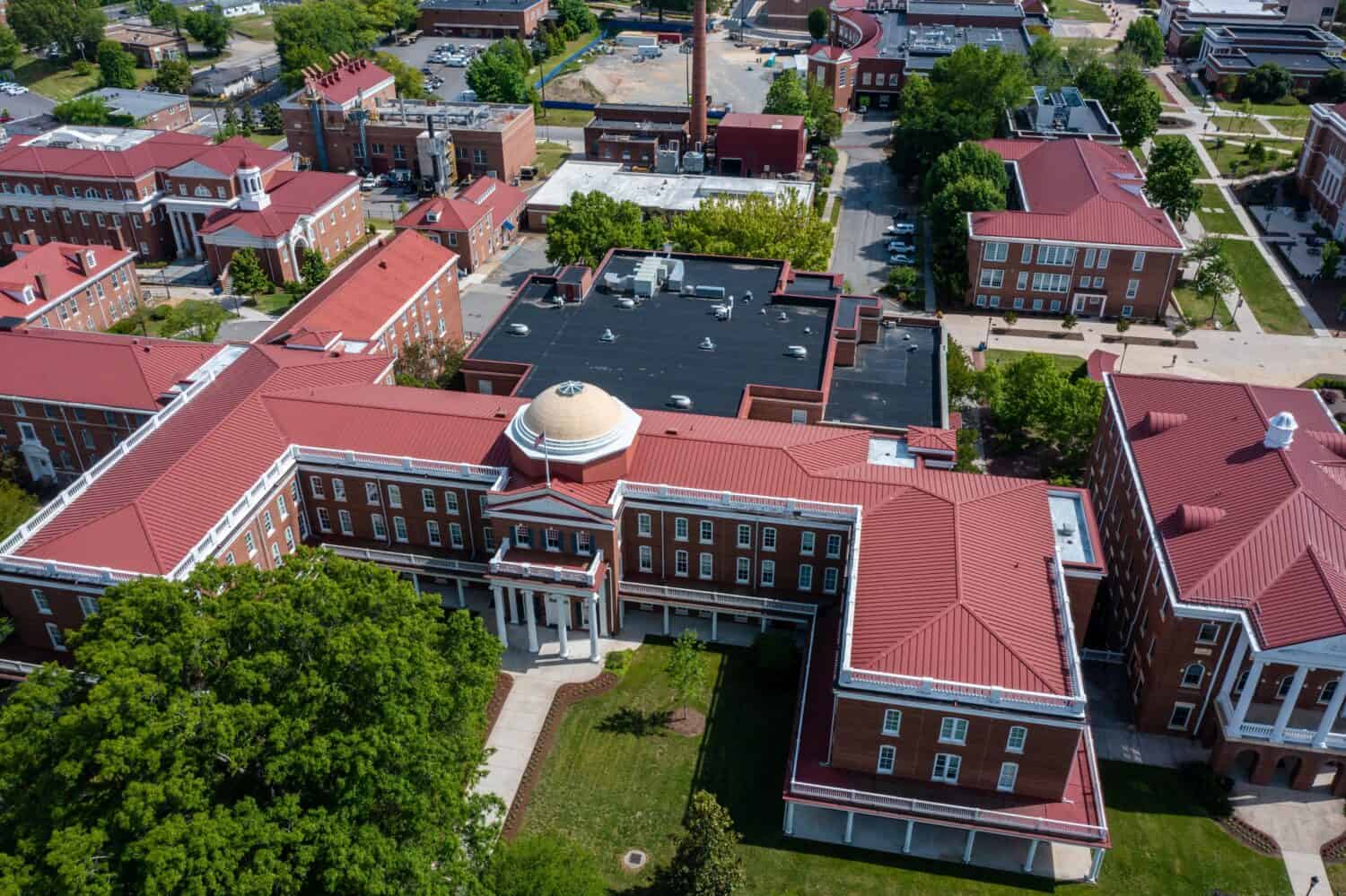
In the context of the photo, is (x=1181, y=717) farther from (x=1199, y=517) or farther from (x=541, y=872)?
(x=541, y=872)

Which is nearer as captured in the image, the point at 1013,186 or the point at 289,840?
the point at 289,840

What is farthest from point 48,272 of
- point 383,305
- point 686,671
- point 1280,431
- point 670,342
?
point 1280,431

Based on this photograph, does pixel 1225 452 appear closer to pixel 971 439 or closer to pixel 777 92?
pixel 971 439

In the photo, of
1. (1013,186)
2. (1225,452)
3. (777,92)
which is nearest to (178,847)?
(1225,452)

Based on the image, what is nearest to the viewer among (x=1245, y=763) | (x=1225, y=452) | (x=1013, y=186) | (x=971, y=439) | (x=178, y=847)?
(x=178, y=847)

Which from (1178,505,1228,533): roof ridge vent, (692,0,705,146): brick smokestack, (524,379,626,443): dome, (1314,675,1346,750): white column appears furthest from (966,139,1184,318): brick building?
(1314,675,1346,750): white column

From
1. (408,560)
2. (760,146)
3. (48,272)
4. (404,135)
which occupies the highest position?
(48,272)
